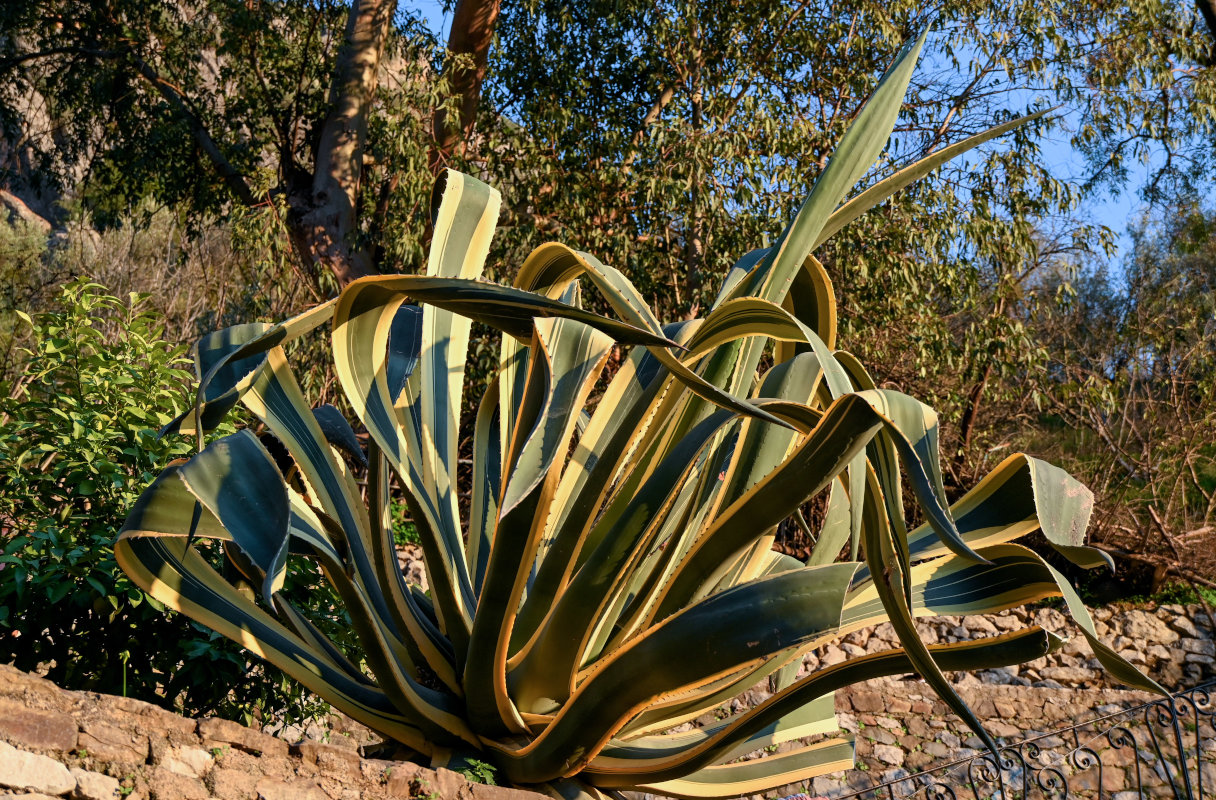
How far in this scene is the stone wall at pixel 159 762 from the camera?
4.75 feet

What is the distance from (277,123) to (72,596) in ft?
18.4

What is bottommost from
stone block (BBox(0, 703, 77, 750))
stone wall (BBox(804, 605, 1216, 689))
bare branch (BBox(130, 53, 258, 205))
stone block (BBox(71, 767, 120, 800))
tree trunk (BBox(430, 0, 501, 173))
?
stone block (BBox(71, 767, 120, 800))

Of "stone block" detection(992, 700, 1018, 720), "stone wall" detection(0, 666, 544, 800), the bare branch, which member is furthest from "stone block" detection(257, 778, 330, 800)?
the bare branch

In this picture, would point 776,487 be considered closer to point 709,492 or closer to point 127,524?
point 709,492

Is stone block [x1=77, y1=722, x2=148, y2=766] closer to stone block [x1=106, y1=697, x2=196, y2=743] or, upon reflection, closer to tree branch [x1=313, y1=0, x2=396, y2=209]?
stone block [x1=106, y1=697, x2=196, y2=743]

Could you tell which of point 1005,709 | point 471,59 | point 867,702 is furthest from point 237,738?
point 471,59

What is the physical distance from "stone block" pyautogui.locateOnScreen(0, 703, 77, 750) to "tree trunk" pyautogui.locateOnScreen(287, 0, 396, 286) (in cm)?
544

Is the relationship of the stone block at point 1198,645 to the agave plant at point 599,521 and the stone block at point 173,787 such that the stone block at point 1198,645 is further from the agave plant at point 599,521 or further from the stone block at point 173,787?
the stone block at point 173,787

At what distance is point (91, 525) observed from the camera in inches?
98.1

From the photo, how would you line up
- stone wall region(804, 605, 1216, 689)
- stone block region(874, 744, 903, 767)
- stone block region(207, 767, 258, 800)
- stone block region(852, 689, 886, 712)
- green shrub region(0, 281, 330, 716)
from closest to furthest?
stone block region(207, 767, 258, 800) → green shrub region(0, 281, 330, 716) → stone block region(874, 744, 903, 767) → stone block region(852, 689, 886, 712) → stone wall region(804, 605, 1216, 689)

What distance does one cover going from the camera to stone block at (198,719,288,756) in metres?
1.73

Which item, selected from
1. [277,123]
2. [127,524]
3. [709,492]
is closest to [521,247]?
[277,123]

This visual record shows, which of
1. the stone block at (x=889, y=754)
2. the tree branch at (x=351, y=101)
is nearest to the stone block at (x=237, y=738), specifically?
the stone block at (x=889, y=754)

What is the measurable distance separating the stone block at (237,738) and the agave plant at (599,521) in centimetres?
29
